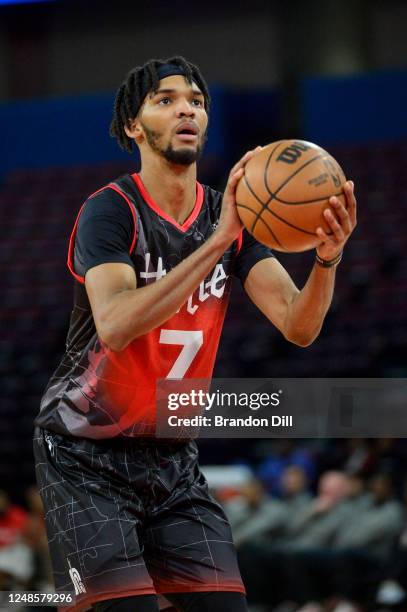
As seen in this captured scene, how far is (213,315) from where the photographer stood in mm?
3646

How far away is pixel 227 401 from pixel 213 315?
69 cm

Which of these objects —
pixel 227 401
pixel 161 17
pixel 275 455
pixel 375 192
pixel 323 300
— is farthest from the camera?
pixel 161 17

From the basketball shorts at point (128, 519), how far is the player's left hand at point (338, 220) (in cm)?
84

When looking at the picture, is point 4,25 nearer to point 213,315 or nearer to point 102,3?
point 102,3

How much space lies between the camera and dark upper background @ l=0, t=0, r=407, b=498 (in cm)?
1271

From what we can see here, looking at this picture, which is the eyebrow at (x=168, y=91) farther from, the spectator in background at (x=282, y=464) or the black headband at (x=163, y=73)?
the spectator in background at (x=282, y=464)

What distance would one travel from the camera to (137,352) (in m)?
3.51

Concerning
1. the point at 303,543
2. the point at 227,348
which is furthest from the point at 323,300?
the point at 227,348

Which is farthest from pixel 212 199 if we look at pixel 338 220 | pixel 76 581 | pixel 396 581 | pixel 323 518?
pixel 323 518

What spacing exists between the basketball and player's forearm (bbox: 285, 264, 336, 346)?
16 centimetres

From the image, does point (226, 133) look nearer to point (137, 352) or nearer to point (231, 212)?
point (137, 352)

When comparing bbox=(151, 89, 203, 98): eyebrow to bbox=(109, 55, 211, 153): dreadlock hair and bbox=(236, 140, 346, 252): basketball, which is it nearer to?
bbox=(109, 55, 211, 153): dreadlock hair

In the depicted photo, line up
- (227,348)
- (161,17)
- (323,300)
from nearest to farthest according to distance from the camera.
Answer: (323,300)
(227,348)
(161,17)

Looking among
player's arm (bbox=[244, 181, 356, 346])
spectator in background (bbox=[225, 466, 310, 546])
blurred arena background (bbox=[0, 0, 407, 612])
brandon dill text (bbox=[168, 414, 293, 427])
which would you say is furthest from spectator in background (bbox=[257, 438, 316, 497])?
player's arm (bbox=[244, 181, 356, 346])
